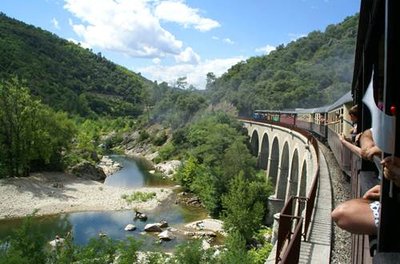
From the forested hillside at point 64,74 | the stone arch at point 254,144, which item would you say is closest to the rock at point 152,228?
the stone arch at point 254,144

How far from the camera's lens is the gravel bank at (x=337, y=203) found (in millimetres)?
7371

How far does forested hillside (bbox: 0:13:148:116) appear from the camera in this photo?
311ft

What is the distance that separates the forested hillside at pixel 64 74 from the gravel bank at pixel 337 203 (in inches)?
2585

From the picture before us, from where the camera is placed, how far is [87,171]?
1711 inches

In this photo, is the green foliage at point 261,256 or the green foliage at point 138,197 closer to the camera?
the green foliage at point 261,256

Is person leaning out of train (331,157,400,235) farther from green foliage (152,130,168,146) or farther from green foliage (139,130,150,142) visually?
green foliage (139,130,150,142)

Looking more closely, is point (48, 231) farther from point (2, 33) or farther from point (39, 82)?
point (2, 33)

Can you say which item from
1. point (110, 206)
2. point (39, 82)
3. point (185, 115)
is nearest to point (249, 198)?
point (110, 206)

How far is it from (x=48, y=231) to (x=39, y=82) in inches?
3027

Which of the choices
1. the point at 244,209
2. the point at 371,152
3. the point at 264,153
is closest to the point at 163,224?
the point at 244,209

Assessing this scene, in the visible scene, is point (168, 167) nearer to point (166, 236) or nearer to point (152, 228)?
point (152, 228)

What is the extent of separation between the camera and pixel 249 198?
89.1ft

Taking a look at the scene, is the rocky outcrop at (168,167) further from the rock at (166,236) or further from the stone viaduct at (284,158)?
the rock at (166,236)

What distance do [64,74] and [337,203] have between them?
124m
